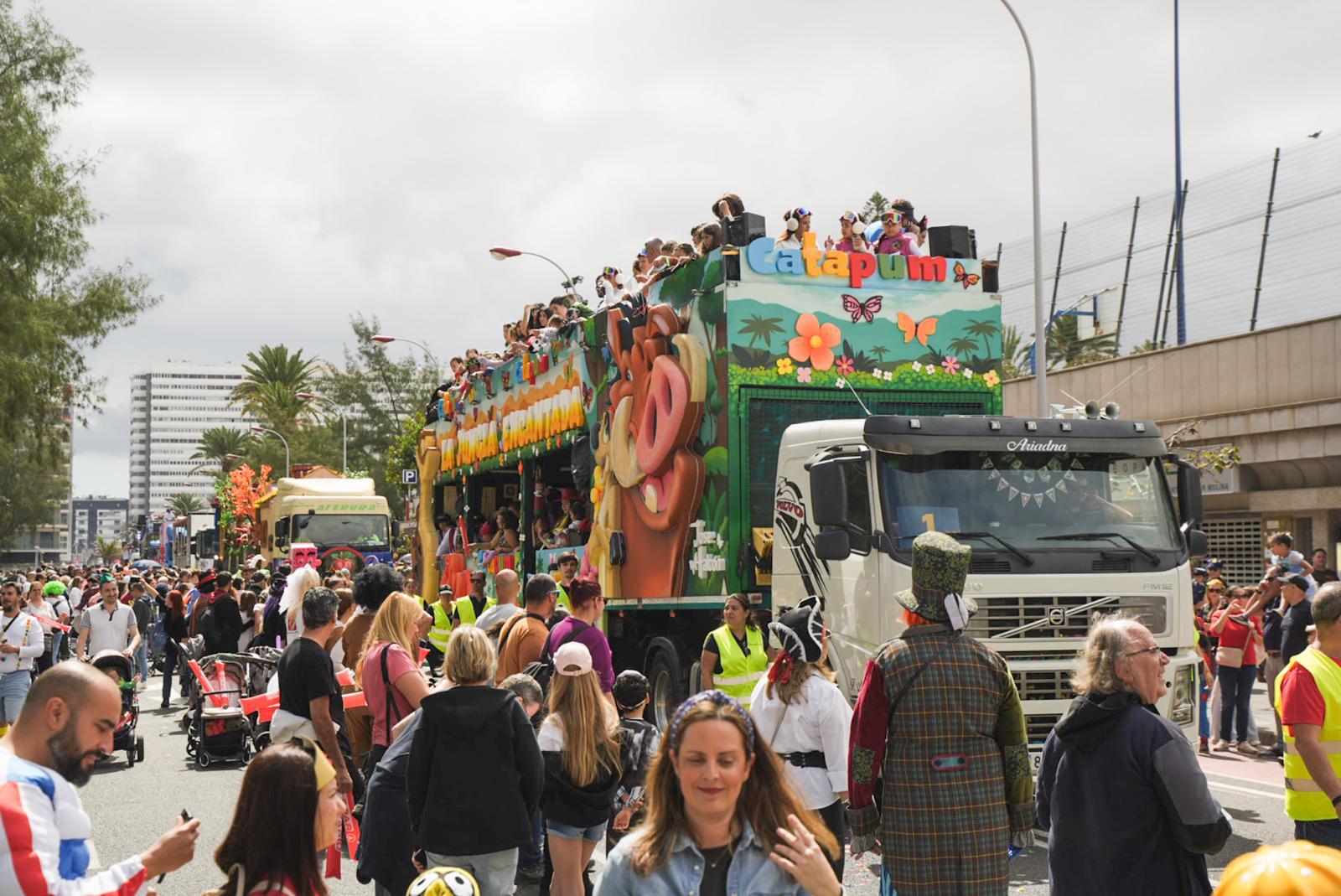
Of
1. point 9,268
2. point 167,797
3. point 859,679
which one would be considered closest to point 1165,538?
point 859,679

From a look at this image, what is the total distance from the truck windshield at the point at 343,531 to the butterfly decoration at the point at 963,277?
74.5ft

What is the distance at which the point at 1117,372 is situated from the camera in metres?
28.2

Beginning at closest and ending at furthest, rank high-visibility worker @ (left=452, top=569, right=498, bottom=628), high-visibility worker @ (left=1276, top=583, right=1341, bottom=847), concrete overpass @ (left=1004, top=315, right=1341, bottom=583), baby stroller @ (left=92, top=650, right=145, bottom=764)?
high-visibility worker @ (left=1276, top=583, right=1341, bottom=847), baby stroller @ (left=92, top=650, right=145, bottom=764), high-visibility worker @ (left=452, top=569, right=498, bottom=628), concrete overpass @ (left=1004, top=315, right=1341, bottom=583)

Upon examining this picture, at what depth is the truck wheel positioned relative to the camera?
39.5 ft

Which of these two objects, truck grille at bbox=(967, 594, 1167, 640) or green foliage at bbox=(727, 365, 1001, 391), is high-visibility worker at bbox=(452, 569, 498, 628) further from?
truck grille at bbox=(967, 594, 1167, 640)

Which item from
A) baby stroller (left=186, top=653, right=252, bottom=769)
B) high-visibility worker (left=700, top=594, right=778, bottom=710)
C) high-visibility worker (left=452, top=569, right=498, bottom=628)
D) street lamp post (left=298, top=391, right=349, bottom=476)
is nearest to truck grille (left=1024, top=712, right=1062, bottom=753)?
high-visibility worker (left=700, top=594, right=778, bottom=710)

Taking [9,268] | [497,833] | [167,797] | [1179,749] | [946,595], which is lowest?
[167,797]

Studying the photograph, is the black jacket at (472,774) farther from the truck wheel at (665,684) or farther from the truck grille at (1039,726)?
the truck wheel at (665,684)

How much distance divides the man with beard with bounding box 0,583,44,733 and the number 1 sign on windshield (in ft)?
28.1

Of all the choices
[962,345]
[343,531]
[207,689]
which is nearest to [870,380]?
[962,345]

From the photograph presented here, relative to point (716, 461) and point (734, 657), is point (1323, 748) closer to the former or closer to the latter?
point (734, 657)

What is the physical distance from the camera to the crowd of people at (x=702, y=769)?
11.3 feet

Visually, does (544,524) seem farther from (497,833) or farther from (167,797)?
(497,833)

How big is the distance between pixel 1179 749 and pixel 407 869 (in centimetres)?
334
